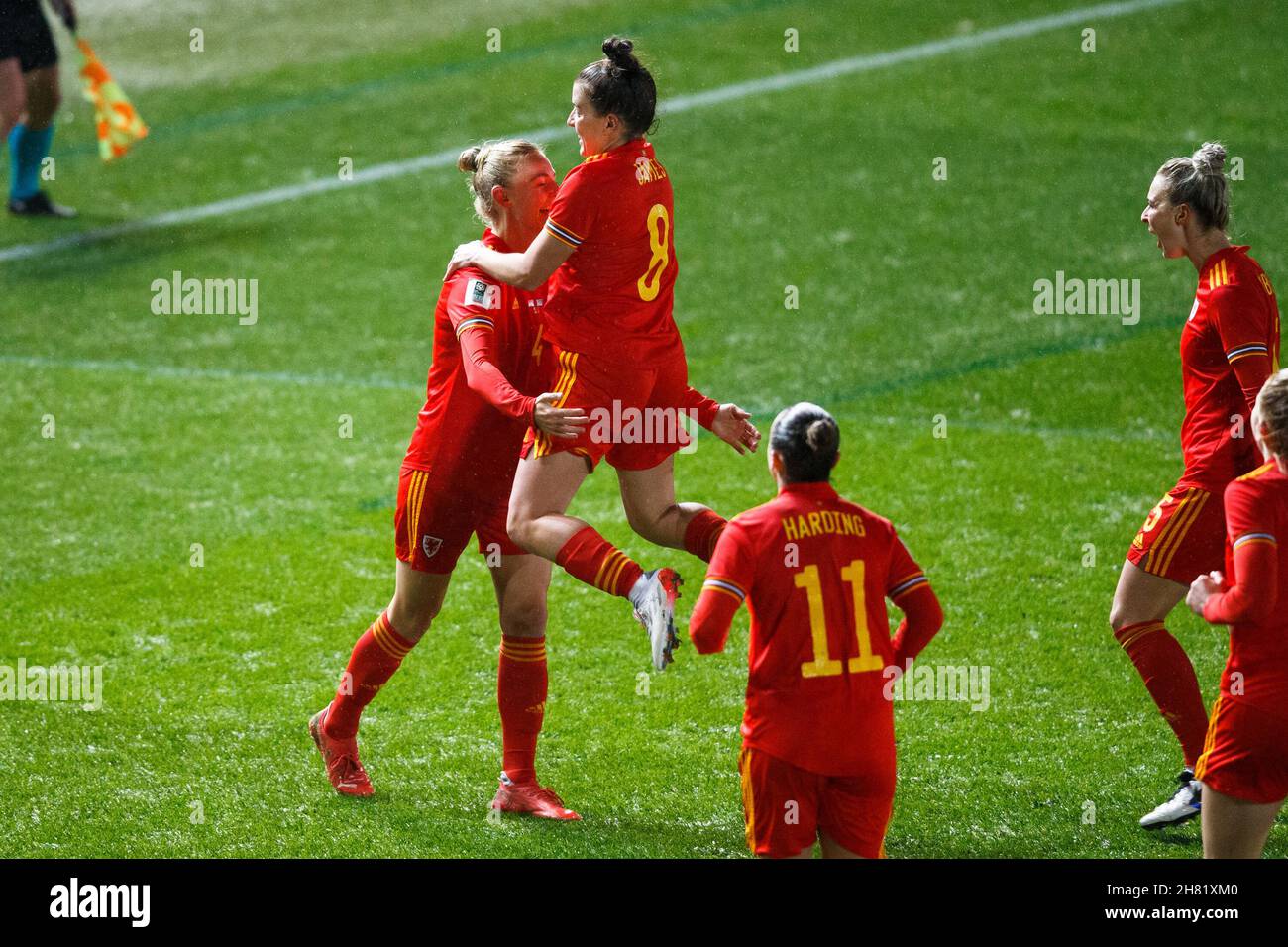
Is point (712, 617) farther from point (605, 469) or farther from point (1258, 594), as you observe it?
point (605, 469)

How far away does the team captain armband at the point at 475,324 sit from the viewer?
5.49m

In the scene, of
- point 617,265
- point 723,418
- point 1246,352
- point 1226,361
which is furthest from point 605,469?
point 1246,352

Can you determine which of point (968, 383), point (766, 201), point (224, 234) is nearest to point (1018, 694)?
point (968, 383)

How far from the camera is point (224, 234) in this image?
48.6 ft

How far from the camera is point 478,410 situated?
19.1 ft

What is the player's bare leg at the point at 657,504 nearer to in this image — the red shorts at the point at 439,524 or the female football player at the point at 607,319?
the female football player at the point at 607,319

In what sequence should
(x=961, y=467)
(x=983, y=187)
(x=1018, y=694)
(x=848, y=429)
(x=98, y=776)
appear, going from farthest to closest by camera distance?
(x=983, y=187)
(x=848, y=429)
(x=961, y=467)
(x=1018, y=694)
(x=98, y=776)

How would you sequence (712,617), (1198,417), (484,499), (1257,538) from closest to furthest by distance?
(712,617), (1257,538), (1198,417), (484,499)

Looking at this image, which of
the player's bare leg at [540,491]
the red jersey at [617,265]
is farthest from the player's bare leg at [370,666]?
the red jersey at [617,265]

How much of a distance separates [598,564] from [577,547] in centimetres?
9

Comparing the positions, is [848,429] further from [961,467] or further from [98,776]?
[98,776]

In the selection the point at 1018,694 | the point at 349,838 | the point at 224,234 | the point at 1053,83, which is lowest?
the point at 349,838

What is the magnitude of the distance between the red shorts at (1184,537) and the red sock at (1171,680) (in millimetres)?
229
